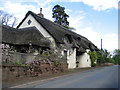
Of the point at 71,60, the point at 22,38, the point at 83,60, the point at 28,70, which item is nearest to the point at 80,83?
the point at 28,70

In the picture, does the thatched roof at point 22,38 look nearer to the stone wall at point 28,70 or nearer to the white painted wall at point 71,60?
the stone wall at point 28,70

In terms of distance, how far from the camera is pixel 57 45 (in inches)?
851

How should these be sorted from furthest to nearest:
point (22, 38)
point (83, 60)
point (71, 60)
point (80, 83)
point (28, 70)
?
1. point (83, 60)
2. point (71, 60)
3. point (22, 38)
4. point (28, 70)
5. point (80, 83)

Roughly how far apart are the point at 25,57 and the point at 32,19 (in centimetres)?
1246

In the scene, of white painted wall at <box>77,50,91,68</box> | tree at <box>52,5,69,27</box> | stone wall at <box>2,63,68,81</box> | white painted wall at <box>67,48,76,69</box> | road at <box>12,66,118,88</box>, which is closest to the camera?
road at <box>12,66,118,88</box>

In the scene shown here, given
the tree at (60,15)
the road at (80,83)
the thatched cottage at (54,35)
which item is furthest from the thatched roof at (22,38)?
the tree at (60,15)

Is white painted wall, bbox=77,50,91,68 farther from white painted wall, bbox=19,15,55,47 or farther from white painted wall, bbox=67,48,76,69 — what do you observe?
white painted wall, bbox=19,15,55,47

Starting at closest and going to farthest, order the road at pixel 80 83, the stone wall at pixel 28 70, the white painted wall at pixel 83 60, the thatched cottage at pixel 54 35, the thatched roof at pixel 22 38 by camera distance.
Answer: the road at pixel 80 83
the stone wall at pixel 28 70
the thatched roof at pixel 22 38
the thatched cottage at pixel 54 35
the white painted wall at pixel 83 60

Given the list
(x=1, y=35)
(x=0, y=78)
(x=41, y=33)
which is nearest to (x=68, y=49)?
(x=41, y=33)

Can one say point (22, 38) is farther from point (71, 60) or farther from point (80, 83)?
point (80, 83)

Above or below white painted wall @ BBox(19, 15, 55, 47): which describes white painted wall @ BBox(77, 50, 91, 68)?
below

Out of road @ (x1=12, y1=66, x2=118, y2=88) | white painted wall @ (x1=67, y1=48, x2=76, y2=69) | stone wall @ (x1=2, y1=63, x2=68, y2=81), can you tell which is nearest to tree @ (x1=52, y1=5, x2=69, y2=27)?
white painted wall @ (x1=67, y1=48, x2=76, y2=69)

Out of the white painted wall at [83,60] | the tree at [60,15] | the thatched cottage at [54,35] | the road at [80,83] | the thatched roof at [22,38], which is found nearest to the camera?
the road at [80,83]

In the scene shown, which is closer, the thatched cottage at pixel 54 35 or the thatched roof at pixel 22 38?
the thatched roof at pixel 22 38
